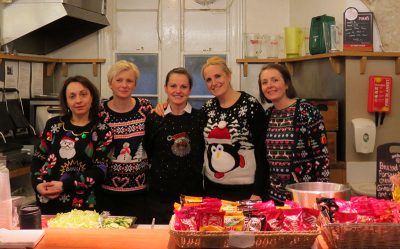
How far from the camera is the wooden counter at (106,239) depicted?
4.66 feet

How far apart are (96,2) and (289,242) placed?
365 cm

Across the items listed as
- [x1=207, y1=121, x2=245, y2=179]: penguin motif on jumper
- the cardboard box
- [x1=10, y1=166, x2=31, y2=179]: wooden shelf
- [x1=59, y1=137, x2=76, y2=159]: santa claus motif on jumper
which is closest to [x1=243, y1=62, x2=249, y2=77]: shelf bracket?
the cardboard box

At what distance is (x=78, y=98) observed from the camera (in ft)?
7.80

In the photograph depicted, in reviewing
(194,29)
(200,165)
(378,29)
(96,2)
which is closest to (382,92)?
(378,29)

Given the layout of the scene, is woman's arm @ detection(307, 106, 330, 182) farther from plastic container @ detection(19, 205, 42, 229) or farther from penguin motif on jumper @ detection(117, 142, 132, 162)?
plastic container @ detection(19, 205, 42, 229)

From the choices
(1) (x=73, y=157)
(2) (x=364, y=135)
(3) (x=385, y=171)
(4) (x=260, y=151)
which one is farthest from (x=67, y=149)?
(2) (x=364, y=135)

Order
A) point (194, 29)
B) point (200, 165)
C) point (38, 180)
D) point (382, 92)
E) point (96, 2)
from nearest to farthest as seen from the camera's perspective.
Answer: point (38, 180) < point (200, 165) < point (382, 92) < point (96, 2) < point (194, 29)

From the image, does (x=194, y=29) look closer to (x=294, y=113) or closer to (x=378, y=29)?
(x=378, y=29)

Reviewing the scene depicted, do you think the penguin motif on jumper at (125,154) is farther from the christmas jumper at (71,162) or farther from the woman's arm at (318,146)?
the woman's arm at (318,146)

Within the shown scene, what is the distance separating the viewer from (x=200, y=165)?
101 inches

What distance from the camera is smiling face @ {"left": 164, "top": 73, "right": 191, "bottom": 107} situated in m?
2.51

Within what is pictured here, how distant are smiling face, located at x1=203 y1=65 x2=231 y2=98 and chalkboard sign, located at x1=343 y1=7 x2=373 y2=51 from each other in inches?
53.0

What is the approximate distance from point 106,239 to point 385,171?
1202mm

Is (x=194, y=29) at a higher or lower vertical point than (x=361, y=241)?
higher
